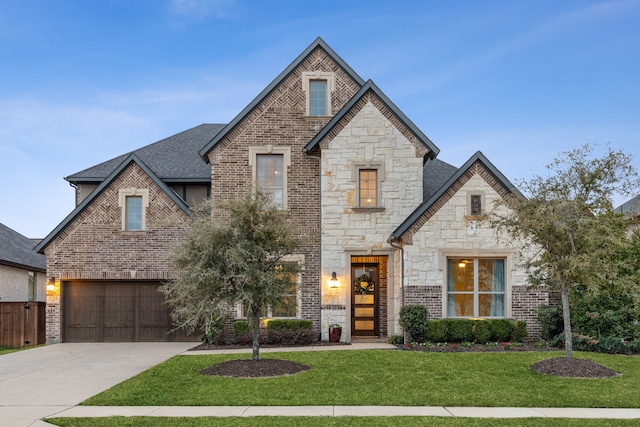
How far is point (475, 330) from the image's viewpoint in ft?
51.3

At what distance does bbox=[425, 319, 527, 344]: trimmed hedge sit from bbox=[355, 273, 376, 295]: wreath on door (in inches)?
118

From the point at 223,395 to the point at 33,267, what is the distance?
19.8 m

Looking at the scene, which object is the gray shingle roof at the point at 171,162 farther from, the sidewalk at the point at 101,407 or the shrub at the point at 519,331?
the shrub at the point at 519,331

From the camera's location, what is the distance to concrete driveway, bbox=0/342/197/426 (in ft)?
29.2

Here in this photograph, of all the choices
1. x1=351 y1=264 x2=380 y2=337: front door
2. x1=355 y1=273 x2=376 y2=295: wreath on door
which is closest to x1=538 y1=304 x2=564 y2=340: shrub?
x1=351 y1=264 x2=380 y2=337: front door

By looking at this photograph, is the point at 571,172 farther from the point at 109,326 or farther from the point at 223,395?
the point at 109,326

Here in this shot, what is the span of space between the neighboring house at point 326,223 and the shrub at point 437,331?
0.69m

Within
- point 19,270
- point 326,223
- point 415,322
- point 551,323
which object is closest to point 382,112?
point 326,223

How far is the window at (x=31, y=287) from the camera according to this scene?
2577 centimetres

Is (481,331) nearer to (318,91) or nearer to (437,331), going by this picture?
(437,331)

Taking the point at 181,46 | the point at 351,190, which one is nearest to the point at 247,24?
the point at 181,46

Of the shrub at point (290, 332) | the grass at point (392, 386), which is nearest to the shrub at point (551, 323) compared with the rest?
the grass at point (392, 386)

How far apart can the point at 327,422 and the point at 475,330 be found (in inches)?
362

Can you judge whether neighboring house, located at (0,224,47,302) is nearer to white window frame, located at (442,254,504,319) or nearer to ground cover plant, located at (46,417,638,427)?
white window frame, located at (442,254,504,319)
